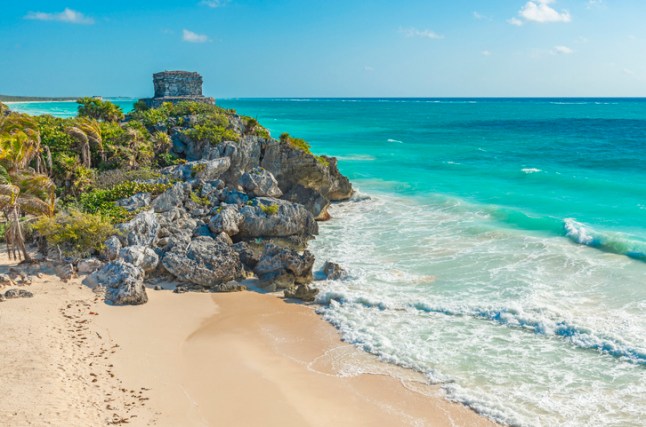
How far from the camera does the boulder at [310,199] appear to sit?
93.8 feet

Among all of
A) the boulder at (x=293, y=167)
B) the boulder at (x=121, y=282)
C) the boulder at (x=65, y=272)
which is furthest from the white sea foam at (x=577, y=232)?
the boulder at (x=65, y=272)

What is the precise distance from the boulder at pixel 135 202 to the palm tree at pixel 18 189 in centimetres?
320

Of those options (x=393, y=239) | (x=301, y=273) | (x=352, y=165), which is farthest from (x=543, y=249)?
(x=352, y=165)

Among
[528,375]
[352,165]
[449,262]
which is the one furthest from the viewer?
[352,165]

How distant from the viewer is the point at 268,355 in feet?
47.4

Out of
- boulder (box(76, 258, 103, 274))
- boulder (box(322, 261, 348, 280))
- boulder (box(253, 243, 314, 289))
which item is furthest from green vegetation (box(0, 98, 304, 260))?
boulder (box(322, 261, 348, 280))

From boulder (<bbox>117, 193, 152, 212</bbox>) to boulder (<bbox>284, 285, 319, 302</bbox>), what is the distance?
8.41m

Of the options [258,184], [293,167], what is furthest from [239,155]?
[293,167]

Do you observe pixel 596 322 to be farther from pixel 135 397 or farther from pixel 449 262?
pixel 135 397

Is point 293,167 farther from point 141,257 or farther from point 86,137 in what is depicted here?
point 141,257

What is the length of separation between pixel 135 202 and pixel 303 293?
932cm

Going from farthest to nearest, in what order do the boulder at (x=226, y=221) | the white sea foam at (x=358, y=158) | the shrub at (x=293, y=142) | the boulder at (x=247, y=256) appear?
the white sea foam at (x=358, y=158)
the shrub at (x=293, y=142)
the boulder at (x=226, y=221)
the boulder at (x=247, y=256)

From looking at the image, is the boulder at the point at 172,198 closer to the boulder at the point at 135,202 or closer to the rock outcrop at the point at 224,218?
the rock outcrop at the point at 224,218

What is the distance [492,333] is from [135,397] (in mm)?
10020
